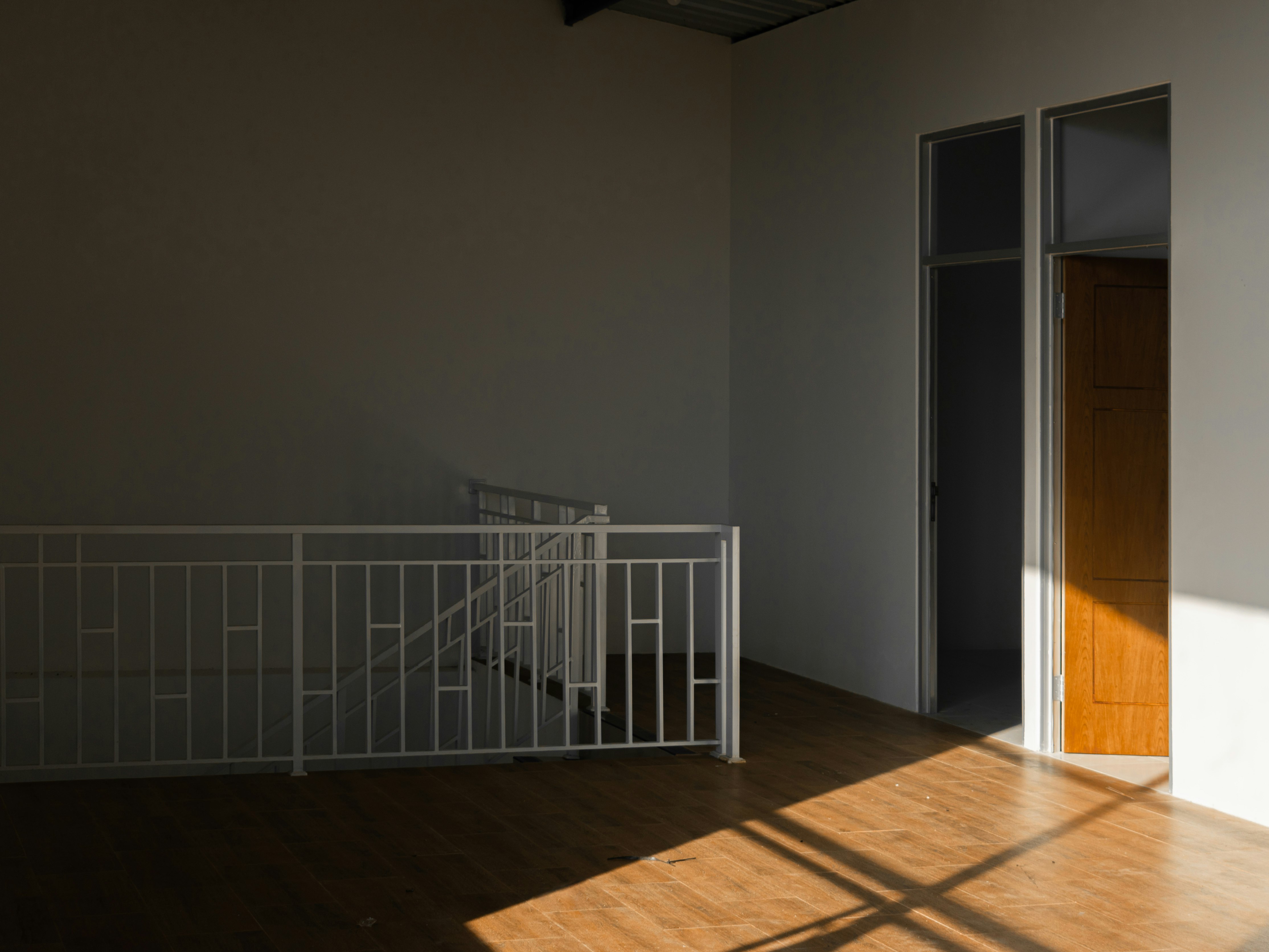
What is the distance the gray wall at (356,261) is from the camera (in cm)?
627

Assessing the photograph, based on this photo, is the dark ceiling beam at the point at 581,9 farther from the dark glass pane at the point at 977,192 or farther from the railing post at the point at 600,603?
the railing post at the point at 600,603

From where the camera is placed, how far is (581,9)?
7.04 m

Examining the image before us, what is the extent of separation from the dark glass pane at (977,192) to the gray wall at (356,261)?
185 cm

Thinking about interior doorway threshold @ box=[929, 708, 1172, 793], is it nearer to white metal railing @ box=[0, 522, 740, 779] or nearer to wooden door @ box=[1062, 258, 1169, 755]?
wooden door @ box=[1062, 258, 1169, 755]

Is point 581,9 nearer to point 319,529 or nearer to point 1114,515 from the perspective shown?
point 319,529

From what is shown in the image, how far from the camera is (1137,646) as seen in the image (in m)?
5.22

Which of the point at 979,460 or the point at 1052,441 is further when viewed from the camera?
the point at 979,460

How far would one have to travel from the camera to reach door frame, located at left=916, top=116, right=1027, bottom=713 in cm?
596

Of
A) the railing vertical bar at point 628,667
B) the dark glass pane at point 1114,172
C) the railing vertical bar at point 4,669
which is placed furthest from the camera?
the dark glass pane at point 1114,172

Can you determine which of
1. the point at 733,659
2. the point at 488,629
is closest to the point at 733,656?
the point at 733,659

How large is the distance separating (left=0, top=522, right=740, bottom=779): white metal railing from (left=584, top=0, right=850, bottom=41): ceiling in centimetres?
290

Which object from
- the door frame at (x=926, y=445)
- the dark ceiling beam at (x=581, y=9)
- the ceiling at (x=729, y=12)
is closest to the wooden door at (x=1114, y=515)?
the door frame at (x=926, y=445)

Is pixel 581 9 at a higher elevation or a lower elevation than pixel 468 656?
higher

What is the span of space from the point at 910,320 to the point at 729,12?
7.42ft
